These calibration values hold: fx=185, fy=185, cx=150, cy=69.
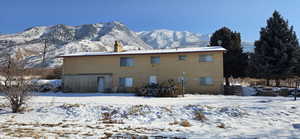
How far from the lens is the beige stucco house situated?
18.5 meters

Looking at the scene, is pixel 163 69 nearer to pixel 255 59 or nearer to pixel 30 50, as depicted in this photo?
pixel 255 59

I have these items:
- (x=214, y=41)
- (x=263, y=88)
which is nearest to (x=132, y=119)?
(x=263, y=88)

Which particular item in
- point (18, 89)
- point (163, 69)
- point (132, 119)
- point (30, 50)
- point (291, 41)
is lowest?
point (132, 119)

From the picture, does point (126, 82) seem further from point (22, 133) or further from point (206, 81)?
point (22, 133)

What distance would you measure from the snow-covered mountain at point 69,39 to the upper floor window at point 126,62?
62286mm

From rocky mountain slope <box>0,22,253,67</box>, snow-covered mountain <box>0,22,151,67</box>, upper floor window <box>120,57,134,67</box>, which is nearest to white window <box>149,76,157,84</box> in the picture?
upper floor window <box>120,57,134,67</box>

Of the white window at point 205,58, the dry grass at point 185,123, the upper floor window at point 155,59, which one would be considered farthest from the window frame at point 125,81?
the dry grass at point 185,123

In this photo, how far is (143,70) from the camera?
1980 cm

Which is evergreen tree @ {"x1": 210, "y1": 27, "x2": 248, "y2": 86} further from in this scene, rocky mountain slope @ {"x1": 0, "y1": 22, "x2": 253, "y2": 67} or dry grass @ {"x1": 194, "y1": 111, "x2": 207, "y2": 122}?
rocky mountain slope @ {"x1": 0, "y1": 22, "x2": 253, "y2": 67}

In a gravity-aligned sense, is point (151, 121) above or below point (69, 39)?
below

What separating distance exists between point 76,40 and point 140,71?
327 feet

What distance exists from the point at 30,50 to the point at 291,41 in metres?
92.9

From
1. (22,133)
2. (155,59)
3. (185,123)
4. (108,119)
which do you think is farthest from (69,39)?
(185,123)

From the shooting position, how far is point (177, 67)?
19094 millimetres
